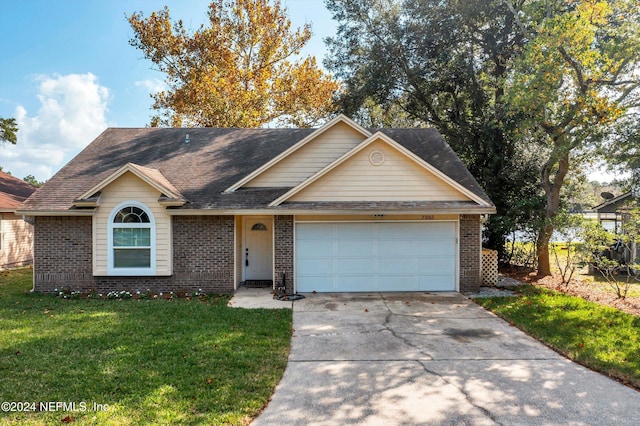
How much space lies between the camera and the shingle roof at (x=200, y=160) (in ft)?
37.8

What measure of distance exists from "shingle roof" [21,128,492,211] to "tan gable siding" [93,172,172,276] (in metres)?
0.86

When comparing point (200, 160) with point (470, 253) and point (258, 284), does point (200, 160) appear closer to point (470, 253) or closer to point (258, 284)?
point (258, 284)

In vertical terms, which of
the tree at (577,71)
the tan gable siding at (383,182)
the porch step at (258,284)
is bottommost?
the porch step at (258,284)

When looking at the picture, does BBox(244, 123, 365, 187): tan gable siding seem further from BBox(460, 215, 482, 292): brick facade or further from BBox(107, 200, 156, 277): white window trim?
BBox(460, 215, 482, 292): brick facade

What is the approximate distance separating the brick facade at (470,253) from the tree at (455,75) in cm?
389

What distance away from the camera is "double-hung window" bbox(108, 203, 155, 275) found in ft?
36.0

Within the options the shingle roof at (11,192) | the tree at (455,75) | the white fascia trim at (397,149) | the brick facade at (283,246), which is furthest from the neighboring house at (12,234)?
the tree at (455,75)

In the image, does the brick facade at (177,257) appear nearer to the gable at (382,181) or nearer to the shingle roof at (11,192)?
the gable at (382,181)

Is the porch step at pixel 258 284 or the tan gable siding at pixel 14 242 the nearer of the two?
the porch step at pixel 258 284

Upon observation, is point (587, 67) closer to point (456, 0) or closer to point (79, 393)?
point (456, 0)

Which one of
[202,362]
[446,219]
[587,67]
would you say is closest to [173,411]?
[202,362]

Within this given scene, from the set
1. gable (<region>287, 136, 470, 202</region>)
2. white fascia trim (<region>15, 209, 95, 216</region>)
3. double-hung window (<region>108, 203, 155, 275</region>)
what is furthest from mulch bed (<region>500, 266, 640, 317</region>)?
white fascia trim (<region>15, 209, 95, 216</region>)

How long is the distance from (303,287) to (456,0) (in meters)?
14.4

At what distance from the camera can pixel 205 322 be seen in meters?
8.08
